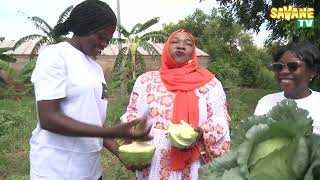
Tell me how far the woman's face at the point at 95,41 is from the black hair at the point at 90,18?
2 centimetres

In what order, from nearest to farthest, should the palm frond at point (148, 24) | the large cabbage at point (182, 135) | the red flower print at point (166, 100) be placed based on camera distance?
the large cabbage at point (182, 135), the red flower print at point (166, 100), the palm frond at point (148, 24)

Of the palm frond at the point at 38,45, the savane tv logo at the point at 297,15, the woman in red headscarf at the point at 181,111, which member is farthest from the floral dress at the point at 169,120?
the palm frond at the point at 38,45

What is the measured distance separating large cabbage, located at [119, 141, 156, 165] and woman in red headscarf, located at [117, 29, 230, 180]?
10.7 inches

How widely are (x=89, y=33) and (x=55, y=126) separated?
43 cm

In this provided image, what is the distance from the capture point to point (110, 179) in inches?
213

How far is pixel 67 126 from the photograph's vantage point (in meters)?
1.66

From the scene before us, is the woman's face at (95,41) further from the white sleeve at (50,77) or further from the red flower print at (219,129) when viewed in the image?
the red flower print at (219,129)

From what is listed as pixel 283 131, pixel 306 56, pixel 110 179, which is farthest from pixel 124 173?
pixel 283 131

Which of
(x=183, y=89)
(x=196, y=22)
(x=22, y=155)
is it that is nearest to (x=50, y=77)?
(x=183, y=89)

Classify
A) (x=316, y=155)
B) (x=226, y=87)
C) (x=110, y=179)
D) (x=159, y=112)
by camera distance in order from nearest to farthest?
(x=316, y=155) < (x=159, y=112) < (x=110, y=179) < (x=226, y=87)

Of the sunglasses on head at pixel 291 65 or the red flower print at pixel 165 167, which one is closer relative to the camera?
the sunglasses on head at pixel 291 65

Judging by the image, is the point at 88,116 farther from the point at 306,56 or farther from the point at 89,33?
the point at 306,56

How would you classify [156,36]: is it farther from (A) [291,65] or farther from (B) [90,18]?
(B) [90,18]

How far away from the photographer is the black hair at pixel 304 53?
7.27 ft
